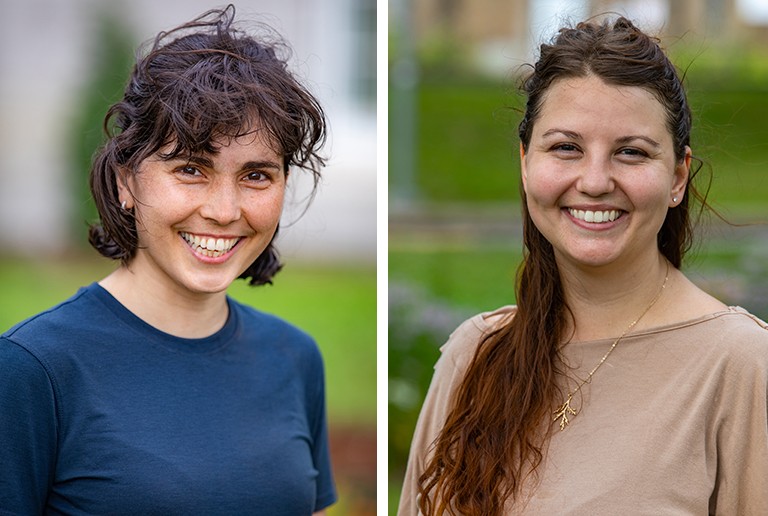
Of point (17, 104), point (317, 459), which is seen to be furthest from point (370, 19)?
point (317, 459)

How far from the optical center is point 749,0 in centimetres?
817

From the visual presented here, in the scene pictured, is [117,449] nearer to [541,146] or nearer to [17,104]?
[541,146]

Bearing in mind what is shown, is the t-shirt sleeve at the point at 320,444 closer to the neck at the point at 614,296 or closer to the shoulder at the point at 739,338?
the neck at the point at 614,296

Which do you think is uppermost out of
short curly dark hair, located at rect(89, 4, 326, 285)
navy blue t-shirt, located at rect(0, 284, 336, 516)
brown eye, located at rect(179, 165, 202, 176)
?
short curly dark hair, located at rect(89, 4, 326, 285)

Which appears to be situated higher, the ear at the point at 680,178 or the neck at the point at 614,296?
the ear at the point at 680,178

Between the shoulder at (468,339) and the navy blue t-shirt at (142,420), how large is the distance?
35 cm

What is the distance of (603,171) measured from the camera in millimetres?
1956

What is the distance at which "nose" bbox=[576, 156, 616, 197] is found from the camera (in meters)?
1.96

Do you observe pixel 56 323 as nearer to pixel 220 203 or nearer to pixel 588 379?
pixel 220 203

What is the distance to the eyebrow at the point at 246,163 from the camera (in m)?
2.04

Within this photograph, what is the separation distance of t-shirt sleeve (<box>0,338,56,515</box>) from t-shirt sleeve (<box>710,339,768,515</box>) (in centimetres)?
119

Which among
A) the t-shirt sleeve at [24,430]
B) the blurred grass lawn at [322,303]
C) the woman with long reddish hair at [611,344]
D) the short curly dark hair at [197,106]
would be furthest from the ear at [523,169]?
the blurred grass lawn at [322,303]

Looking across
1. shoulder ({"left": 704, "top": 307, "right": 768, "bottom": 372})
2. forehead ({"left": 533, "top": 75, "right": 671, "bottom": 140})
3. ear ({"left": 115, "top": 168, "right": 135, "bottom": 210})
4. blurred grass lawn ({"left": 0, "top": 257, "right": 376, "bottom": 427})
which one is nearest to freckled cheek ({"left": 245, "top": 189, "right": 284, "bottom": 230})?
ear ({"left": 115, "top": 168, "right": 135, "bottom": 210})

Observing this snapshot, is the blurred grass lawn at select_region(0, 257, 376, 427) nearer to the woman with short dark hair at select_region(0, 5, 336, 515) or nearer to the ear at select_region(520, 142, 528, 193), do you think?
the woman with short dark hair at select_region(0, 5, 336, 515)
